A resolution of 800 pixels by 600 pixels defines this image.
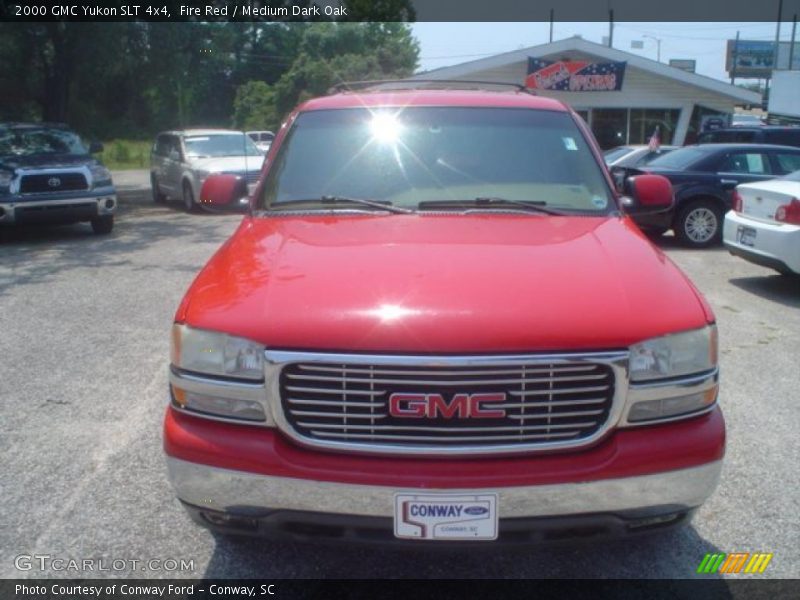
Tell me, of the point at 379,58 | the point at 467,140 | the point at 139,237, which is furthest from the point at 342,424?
the point at 379,58

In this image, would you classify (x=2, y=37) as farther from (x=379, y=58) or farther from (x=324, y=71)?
(x=379, y=58)

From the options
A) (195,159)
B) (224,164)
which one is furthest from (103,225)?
(195,159)

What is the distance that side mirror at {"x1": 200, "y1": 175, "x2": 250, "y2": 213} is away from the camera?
190 inches

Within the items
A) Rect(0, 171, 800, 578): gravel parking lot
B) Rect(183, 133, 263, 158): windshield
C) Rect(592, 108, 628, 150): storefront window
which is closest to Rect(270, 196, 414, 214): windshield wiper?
Rect(0, 171, 800, 578): gravel parking lot

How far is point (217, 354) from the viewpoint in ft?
9.17

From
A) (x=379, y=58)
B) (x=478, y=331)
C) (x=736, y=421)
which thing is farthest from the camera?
(x=379, y=58)

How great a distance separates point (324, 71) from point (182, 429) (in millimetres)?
45347

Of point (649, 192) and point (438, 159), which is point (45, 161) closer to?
point (438, 159)

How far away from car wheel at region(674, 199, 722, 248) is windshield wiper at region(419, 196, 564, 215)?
8400 mm

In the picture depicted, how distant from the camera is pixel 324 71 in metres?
46.2

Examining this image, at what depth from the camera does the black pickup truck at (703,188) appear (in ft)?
38.2

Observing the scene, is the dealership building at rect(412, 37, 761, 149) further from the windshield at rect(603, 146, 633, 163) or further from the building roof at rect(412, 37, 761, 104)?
the windshield at rect(603, 146, 633, 163)

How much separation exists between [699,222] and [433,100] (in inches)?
323

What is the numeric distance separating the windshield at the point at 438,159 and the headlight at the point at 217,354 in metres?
1.36
